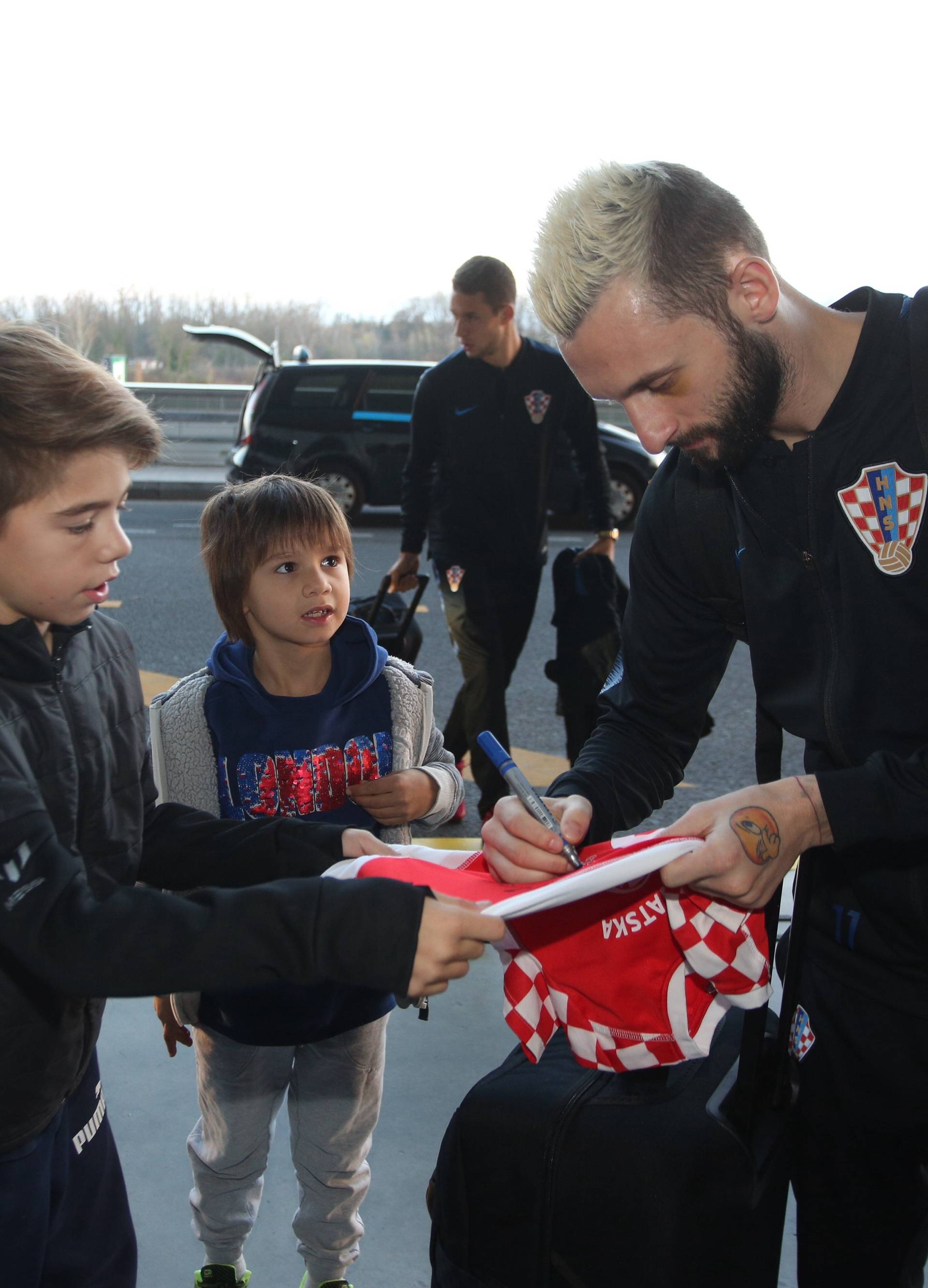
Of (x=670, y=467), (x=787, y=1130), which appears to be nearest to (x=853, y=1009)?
(x=787, y=1130)

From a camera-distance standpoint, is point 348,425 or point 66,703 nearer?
point 66,703

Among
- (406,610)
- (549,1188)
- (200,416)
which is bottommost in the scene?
(200,416)

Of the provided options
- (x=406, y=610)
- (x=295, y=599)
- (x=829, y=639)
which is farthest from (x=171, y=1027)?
(x=406, y=610)

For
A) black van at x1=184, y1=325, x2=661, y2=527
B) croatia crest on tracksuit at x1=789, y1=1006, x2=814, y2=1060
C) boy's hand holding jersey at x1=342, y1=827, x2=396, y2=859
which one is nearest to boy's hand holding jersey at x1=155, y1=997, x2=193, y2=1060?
boy's hand holding jersey at x1=342, y1=827, x2=396, y2=859

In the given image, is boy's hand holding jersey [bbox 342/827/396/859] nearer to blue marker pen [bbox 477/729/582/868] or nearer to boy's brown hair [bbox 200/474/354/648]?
blue marker pen [bbox 477/729/582/868]

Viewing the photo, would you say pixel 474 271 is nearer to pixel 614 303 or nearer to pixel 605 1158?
pixel 614 303

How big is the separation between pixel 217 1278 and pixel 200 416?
19.0 metres

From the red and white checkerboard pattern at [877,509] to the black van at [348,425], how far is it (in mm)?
11198

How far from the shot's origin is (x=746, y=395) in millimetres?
1765

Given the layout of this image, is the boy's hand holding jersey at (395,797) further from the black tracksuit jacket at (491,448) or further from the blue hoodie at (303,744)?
the black tracksuit jacket at (491,448)

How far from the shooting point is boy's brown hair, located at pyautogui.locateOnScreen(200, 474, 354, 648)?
97.1 inches

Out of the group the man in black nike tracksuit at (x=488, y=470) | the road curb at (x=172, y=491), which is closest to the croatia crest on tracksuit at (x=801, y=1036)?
the man in black nike tracksuit at (x=488, y=470)

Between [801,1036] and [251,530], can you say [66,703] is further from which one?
[801,1036]

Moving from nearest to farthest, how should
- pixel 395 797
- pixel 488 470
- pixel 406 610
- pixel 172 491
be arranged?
pixel 395 797 < pixel 406 610 < pixel 488 470 < pixel 172 491
